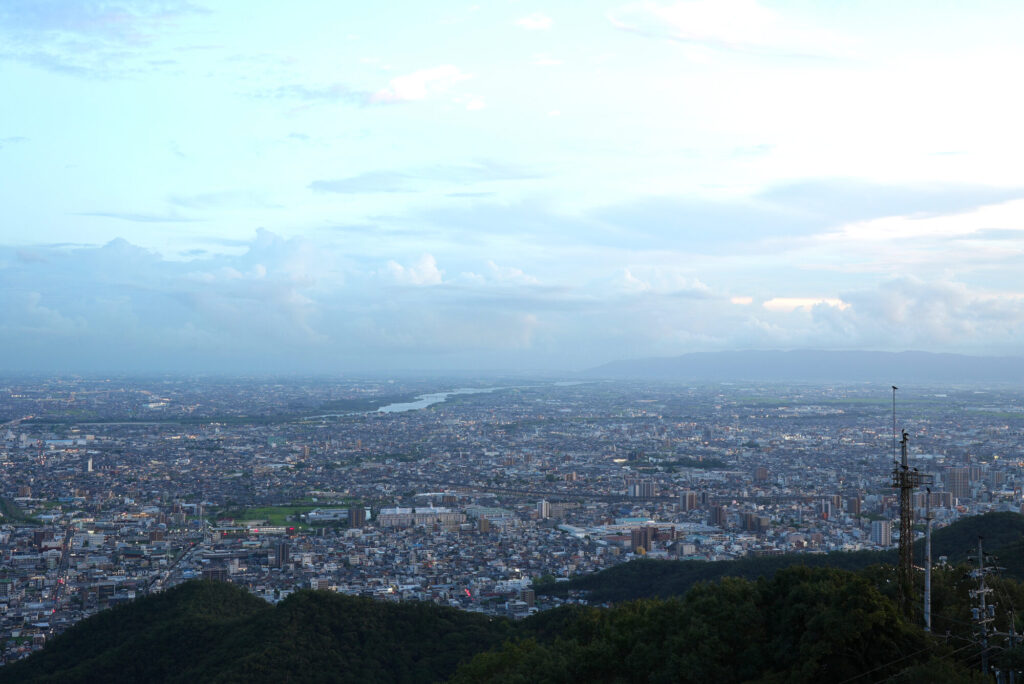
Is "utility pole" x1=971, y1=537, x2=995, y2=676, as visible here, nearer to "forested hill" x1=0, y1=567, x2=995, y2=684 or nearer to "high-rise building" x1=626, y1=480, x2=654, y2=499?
"forested hill" x1=0, y1=567, x2=995, y2=684

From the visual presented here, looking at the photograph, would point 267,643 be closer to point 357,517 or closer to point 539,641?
point 539,641

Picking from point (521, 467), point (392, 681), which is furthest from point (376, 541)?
point (521, 467)

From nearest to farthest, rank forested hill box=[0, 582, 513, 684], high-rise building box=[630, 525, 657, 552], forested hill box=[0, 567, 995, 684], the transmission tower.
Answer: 1. forested hill box=[0, 567, 995, 684]
2. the transmission tower
3. forested hill box=[0, 582, 513, 684]
4. high-rise building box=[630, 525, 657, 552]

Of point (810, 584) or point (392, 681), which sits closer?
point (810, 584)

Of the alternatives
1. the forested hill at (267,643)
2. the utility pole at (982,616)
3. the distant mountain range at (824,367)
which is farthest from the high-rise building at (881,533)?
the distant mountain range at (824,367)

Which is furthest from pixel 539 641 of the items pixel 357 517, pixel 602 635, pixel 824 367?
pixel 824 367

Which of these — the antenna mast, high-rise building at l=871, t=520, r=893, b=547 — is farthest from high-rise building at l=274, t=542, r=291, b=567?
the antenna mast

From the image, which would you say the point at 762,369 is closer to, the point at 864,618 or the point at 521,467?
the point at 521,467

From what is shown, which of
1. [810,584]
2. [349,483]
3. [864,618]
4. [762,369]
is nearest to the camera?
[864,618]
